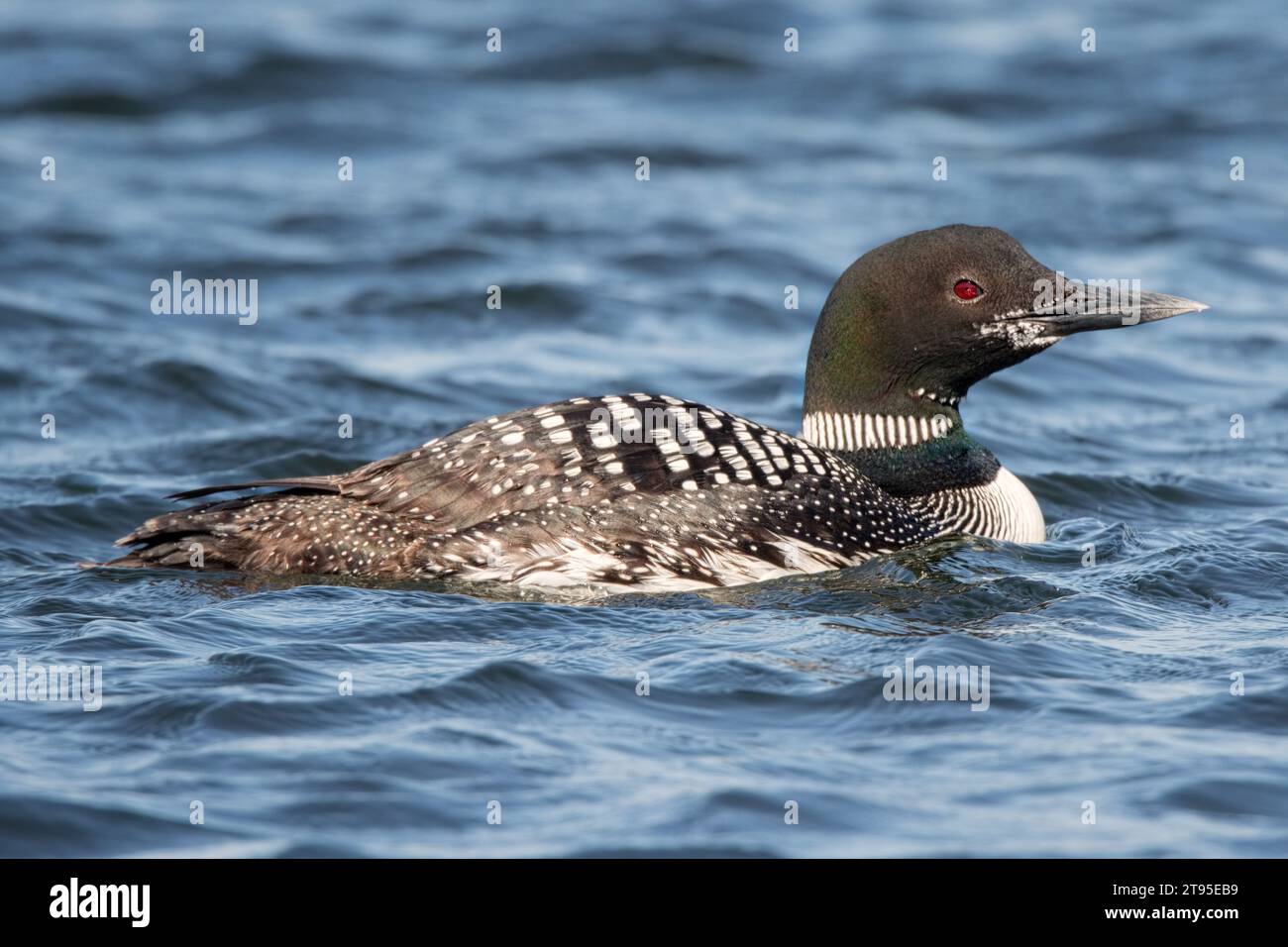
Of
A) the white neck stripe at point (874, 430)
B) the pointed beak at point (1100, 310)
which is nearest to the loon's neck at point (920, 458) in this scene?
the white neck stripe at point (874, 430)

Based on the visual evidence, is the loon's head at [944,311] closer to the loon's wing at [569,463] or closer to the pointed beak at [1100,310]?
the pointed beak at [1100,310]

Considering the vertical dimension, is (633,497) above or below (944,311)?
below

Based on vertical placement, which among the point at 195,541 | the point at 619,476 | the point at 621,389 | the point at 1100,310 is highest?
the point at 1100,310

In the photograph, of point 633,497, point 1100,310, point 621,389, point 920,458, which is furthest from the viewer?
point 621,389

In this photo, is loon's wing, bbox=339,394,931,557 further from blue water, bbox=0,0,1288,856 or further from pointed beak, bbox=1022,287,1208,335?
pointed beak, bbox=1022,287,1208,335

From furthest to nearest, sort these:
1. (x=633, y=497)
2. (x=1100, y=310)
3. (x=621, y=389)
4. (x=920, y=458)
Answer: (x=621, y=389)
(x=920, y=458)
(x=1100, y=310)
(x=633, y=497)

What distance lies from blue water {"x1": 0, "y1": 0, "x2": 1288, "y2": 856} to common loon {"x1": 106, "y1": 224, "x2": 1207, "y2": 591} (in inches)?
4.1

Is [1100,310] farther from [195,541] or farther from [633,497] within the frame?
[195,541]

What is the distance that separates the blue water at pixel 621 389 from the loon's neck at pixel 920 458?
0.19m

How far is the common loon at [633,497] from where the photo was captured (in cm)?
527

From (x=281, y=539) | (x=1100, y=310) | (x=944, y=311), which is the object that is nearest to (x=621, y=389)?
(x=944, y=311)

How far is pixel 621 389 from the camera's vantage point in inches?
337

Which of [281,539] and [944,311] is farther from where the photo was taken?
[944,311]

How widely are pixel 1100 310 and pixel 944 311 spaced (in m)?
0.50
